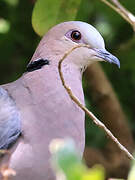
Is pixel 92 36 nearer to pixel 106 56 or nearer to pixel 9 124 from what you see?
pixel 106 56

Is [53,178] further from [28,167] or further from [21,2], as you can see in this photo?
[21,2]

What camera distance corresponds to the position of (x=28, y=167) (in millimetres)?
1967

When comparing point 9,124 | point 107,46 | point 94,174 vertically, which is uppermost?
point 94,174

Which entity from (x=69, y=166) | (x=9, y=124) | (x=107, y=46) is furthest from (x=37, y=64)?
(x=69, y=166)

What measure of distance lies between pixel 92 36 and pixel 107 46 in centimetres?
127

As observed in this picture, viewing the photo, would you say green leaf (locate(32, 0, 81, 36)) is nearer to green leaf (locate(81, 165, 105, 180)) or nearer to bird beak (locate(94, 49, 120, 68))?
bird beak (locate(94, 49, 120, 68))

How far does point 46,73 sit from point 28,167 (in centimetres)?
57

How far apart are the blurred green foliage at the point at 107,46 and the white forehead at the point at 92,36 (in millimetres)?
934

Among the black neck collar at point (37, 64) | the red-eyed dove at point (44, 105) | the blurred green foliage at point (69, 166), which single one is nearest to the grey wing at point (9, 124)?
the red-eyed dove at point (44, 105)

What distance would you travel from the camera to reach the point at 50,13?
9.00 feet

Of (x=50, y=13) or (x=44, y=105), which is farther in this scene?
(x=50, y=13)

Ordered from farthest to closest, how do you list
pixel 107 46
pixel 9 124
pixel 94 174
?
pixel 107 46 < pixel 9 124 < pixel 94 174

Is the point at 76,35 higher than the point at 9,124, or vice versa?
the point at 76,35

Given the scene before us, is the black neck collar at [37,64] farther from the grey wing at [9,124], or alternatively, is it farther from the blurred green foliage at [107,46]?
the blurred green foliage at [107,46]
